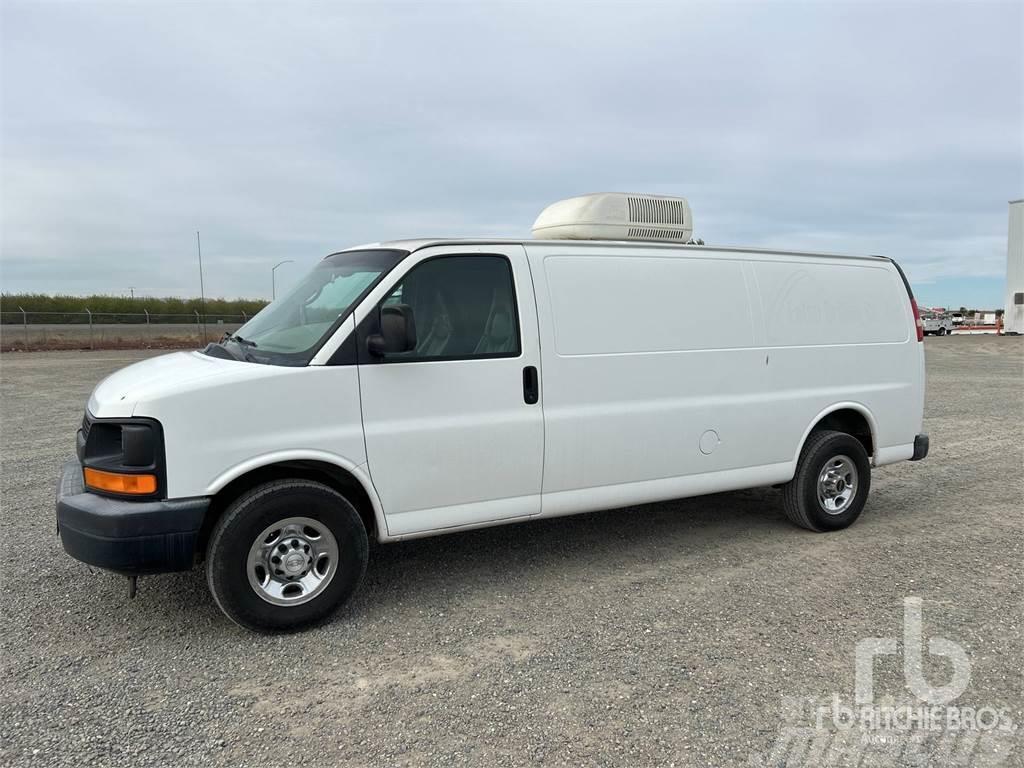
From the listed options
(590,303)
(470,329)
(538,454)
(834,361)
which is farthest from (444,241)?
(834,361)

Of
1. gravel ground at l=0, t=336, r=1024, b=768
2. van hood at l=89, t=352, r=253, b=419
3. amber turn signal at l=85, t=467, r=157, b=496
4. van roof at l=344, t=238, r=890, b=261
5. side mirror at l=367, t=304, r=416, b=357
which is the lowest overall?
gravel ground at l=0, t=336, r=1024, b=768

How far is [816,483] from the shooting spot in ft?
18.9

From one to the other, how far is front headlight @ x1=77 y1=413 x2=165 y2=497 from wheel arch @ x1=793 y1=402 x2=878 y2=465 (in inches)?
172

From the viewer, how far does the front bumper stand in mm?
3680

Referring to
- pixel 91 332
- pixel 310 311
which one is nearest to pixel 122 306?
pixel 91 332

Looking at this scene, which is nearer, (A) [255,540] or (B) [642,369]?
(A) [255,540]

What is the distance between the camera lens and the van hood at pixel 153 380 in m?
3.76

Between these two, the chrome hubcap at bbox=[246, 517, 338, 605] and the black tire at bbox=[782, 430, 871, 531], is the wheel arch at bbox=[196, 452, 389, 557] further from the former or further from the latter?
the black tire at bbox=[782, 430, 871, 531]

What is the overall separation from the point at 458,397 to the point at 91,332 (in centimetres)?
3258

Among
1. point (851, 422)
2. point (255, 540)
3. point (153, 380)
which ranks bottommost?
point (255, 540)

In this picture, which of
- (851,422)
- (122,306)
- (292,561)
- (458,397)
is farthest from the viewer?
(122,306)

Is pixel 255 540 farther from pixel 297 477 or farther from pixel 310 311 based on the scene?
pixel 310 311

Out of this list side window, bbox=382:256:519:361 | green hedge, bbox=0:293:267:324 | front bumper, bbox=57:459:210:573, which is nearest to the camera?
front bumper, bbox=57:459:210:573

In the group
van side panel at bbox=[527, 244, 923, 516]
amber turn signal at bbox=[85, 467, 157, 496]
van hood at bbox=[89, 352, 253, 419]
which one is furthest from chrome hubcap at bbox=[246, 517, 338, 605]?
van side panel at bbox=[527, 244, 923, 516]
